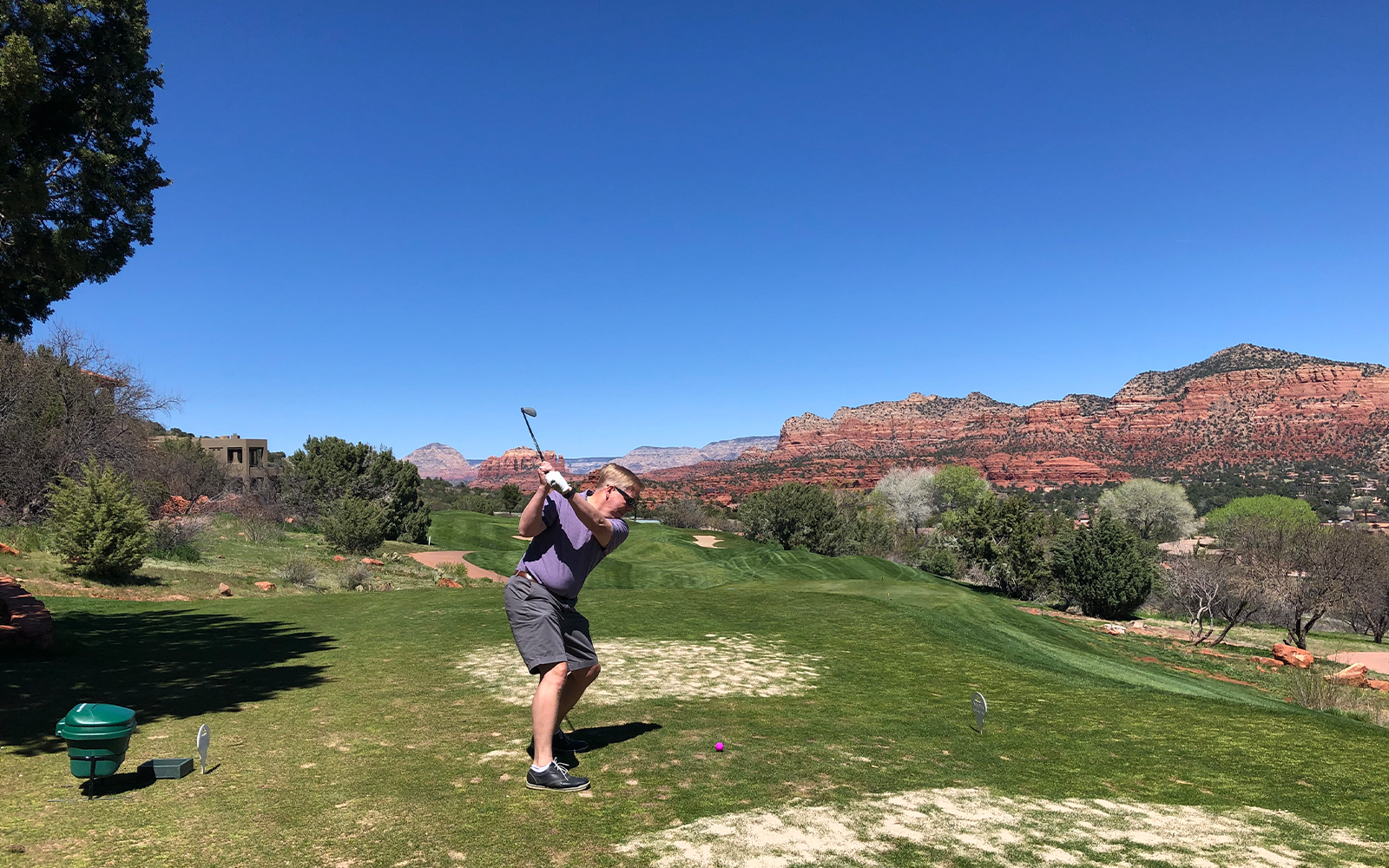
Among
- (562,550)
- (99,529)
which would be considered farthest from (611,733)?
(99,529)

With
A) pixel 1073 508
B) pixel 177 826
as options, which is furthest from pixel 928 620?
pixel 1073 508

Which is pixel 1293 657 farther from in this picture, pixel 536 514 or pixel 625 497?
pixel 536 514

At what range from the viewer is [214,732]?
19.6ft

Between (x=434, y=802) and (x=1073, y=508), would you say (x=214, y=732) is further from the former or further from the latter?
(x=1073, y=508)

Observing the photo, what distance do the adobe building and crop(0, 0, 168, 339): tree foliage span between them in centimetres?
6425

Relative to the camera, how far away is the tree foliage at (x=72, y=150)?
7.61 meters

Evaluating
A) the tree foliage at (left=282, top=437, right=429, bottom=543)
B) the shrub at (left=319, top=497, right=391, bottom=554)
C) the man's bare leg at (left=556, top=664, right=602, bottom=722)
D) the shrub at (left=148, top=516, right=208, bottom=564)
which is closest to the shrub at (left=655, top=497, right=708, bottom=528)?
the tree foliage at (left=282, top=437, right=429, bottom=543)

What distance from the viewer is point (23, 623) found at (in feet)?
27.9

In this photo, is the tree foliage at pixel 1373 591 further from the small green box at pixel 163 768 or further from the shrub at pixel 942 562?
the small green box at pixel 163 768

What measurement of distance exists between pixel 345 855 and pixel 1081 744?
20.6 ft

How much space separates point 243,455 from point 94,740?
75.6 m

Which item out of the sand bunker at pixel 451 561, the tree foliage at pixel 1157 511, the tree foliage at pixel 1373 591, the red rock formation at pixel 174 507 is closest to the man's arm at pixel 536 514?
the sand bunker at pixel 451 561

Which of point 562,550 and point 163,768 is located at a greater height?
point 562,550

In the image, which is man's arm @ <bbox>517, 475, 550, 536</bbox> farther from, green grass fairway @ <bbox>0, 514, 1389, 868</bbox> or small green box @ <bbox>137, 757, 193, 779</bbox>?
small green box @ <bbox>137, 757, 193, 779</bbox>
